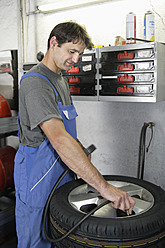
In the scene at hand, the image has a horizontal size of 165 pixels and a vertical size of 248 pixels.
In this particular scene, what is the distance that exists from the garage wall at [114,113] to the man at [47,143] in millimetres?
753

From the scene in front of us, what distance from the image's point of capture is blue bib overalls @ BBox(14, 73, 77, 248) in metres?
1.17

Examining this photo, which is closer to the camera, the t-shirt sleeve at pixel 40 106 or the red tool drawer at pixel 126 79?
the t-shirt sleeve at pixel 40 106

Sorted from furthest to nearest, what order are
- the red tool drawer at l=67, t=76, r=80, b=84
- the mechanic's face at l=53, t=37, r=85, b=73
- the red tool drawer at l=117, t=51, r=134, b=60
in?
the red tool drawer at l=67, t=76, r=80, b=84, the red tool drawer at l=117, t=51, r=134, b=60, the mechanic's face at l=53, t=37, r=85, b=73

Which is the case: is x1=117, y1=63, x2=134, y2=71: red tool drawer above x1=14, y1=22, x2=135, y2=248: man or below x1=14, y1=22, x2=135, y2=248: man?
above

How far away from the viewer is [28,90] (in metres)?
1.10

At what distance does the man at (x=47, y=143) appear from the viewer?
1.03 meters

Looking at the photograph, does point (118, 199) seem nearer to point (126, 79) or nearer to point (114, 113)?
point (126, 79)

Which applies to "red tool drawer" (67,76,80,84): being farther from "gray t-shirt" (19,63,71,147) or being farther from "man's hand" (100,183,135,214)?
"man's hand" (100,183,135,214)

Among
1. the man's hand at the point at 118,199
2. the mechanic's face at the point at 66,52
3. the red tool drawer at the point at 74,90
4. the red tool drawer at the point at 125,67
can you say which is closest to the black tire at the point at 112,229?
the man's hand at the point at 118,199

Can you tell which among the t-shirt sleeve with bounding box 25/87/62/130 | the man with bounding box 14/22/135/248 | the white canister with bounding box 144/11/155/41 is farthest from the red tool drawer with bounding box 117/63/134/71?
the t-shirt sleeve with bounding box 25/87/62/130

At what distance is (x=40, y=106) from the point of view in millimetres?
1050

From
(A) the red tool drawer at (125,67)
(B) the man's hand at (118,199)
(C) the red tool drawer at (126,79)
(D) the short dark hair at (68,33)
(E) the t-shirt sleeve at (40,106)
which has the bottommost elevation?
(B) the man's hand at (118,199)

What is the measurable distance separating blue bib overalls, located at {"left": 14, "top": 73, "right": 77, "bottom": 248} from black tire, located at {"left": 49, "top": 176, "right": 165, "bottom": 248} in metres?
0.17

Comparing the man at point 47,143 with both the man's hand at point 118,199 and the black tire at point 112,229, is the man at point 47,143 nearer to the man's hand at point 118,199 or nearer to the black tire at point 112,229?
the man's hand at point 118,199
